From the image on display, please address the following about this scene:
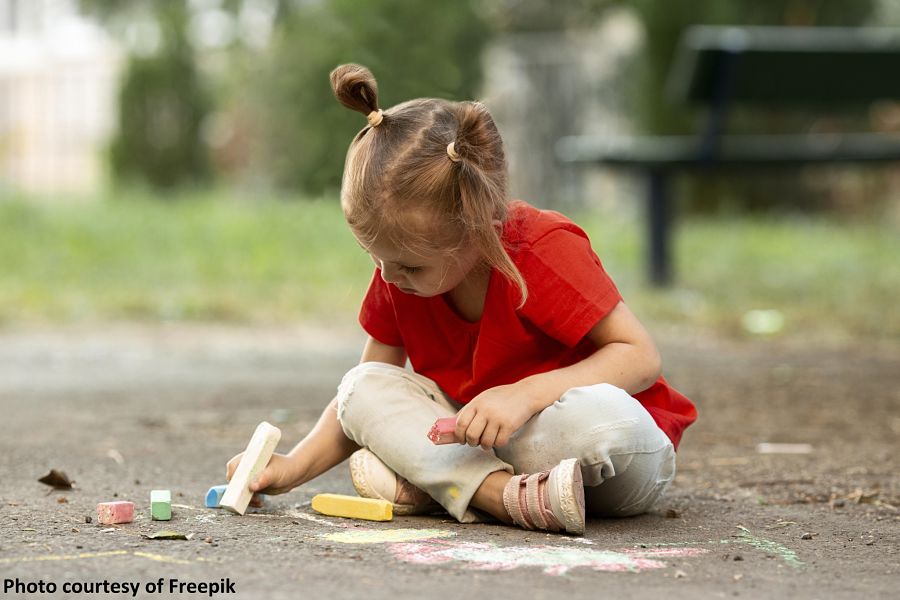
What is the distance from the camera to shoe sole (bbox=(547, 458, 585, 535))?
2.20 m

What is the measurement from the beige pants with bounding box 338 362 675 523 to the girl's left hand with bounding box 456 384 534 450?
10 cm

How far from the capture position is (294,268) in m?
7.55

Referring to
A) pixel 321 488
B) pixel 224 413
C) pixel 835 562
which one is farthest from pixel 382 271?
pixel 224 413

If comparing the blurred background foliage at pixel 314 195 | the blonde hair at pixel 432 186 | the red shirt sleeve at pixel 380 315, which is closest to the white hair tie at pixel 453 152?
the blonde hair at pixel 432 186

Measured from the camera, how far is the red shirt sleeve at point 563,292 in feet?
7.68

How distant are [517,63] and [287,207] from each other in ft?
15.8

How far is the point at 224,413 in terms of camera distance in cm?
390

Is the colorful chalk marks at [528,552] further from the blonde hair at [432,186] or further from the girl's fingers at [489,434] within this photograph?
the blonde hair at [432,186]

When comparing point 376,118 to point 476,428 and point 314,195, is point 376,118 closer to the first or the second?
point 476,428

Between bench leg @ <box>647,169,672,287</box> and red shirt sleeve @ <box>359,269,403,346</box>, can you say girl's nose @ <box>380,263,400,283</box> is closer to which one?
red shirt sleeve @ <box>359,269,403,346</box>

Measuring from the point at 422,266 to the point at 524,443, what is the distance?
382 millimetres

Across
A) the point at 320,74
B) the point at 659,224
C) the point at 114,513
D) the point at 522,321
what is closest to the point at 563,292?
the point at 522,321

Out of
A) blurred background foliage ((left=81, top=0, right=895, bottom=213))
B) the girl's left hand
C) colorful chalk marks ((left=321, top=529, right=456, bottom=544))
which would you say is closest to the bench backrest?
blurred background foliage ((left=81, top=0, right=895, bottom=213))

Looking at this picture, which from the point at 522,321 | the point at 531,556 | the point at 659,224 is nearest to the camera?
the point at 531,556
